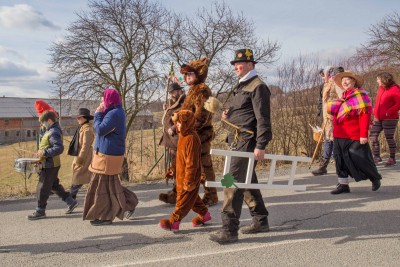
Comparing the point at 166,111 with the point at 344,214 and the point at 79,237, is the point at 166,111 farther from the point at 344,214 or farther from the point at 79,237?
the point at 344,214

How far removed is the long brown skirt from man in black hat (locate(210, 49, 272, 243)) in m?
1.52

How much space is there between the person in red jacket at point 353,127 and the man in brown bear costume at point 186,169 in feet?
9.17

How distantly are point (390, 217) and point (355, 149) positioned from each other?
1.44 meters

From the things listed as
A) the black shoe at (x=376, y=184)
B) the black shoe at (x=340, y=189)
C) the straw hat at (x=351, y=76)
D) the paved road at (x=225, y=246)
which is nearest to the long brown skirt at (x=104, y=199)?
the paved road at (x=225, y=246)

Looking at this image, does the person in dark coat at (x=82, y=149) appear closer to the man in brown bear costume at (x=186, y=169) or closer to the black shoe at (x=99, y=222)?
the black shoe at (x=99, y=222)

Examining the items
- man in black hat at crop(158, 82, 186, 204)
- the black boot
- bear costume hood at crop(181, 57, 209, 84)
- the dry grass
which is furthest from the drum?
the black boot

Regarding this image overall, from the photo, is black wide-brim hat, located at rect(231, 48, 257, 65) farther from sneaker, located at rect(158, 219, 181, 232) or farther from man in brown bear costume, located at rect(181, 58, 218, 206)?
sneaker, located at rect(158, 219, 181, 232)

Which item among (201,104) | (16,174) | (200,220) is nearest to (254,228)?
(200,220)

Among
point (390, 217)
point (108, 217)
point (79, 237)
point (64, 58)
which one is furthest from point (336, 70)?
point (64, 58)

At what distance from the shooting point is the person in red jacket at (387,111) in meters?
8.67

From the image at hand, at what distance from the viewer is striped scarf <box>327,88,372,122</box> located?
6113 millimetres

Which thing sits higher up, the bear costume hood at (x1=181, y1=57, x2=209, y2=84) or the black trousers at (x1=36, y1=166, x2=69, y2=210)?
the bear costume hood at (x1=181, y1=57, x2=209, y2=84)

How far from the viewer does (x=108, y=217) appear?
5246mm

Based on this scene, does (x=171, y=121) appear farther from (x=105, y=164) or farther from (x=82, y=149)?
(x=82, y=149)
